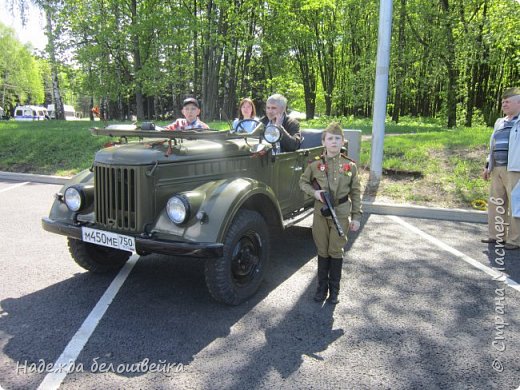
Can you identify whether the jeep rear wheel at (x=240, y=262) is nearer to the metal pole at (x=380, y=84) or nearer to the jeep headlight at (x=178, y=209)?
the jeep headlight at (x=178, y=209)

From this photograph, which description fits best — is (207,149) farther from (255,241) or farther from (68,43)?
(68,43)

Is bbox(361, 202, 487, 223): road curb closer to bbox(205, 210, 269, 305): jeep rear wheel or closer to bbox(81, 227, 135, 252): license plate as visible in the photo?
bbox(205, 210, 269, 305): jeep rear wheel

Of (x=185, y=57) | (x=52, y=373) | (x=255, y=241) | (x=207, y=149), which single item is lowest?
(x=52, y=373)

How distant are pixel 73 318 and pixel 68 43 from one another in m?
21.3

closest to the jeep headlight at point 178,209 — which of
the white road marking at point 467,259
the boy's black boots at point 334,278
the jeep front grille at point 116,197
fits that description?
the jeep front grille at point 116,197

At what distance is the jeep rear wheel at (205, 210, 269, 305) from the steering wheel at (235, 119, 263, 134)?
923mm

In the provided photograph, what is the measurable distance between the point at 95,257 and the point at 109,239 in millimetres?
927

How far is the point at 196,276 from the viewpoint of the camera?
427cm

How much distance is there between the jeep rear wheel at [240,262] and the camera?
3.37 metres

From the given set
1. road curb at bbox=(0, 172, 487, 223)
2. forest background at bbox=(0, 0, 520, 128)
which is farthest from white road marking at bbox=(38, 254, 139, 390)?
forest background at bbox=(0, 0, 520, 128)

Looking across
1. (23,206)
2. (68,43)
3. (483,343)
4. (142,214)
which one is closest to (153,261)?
(142,214)

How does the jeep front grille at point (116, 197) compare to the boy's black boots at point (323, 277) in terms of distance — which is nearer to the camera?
the jeep front grille at point (116, 197)

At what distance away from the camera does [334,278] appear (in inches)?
145

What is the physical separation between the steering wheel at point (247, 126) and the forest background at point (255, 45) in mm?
12251
